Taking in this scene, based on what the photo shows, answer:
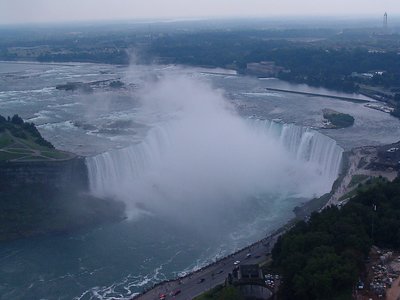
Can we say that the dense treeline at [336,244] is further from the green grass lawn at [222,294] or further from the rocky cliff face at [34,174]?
the rocky cliff face at [34,174]

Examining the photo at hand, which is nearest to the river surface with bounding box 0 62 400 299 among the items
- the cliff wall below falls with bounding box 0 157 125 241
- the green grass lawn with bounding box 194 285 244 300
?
the cliff wall below falls with bounding box 0 157 125 241

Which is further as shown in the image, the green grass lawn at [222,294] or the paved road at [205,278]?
the paved road at [205,278]

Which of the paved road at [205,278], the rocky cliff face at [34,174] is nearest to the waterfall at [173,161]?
the rocky cliff face at [34,174]

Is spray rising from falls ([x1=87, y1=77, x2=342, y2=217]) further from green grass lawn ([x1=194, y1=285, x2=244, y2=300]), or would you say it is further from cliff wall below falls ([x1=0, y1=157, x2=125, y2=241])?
green grass lawn ([x1=194, y1=285, x2=244, y2=300])

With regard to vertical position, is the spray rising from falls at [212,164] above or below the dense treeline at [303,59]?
below

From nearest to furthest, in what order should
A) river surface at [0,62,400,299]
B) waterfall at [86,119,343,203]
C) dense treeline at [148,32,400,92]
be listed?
1. river surface at [0,62,400,299]
2. waterfall at [86,119,343,203]
3. dense treeline at [148,32,400,92]

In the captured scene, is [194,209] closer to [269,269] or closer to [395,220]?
[269,269]
